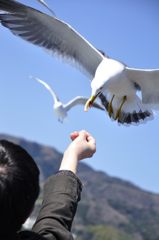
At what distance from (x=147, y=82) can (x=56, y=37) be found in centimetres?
73

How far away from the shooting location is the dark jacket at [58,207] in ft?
4.18

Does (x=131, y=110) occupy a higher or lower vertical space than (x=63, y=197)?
lower

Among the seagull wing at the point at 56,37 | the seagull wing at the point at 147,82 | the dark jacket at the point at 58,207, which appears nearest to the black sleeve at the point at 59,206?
the dark jacket at the point at 58,207

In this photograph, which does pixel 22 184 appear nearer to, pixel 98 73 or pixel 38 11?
pixel 98 73

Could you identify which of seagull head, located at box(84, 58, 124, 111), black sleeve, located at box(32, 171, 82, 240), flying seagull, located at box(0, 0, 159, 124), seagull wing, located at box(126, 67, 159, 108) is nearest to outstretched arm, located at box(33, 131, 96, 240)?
black sleeve, located at box(32, 171, 82, 240)

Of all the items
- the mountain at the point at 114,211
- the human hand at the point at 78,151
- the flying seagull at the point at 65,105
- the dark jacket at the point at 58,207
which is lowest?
the mountain at the point at 114,211

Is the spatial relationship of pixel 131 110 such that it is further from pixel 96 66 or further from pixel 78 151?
pixel 78 151

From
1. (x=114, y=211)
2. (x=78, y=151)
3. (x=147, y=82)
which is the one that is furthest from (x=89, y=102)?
(x=114, y=211)

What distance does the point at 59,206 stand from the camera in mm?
1313

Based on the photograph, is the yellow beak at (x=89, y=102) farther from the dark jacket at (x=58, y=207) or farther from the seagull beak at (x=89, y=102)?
the dark jacket at (x=58, y=207)

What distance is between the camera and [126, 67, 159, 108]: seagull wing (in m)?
4.43

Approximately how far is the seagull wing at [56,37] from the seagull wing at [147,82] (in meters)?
0.27

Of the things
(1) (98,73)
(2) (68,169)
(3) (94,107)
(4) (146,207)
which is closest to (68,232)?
(2) (68,169)

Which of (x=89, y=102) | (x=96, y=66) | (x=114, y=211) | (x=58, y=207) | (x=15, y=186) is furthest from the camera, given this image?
(x=114, y=211)
